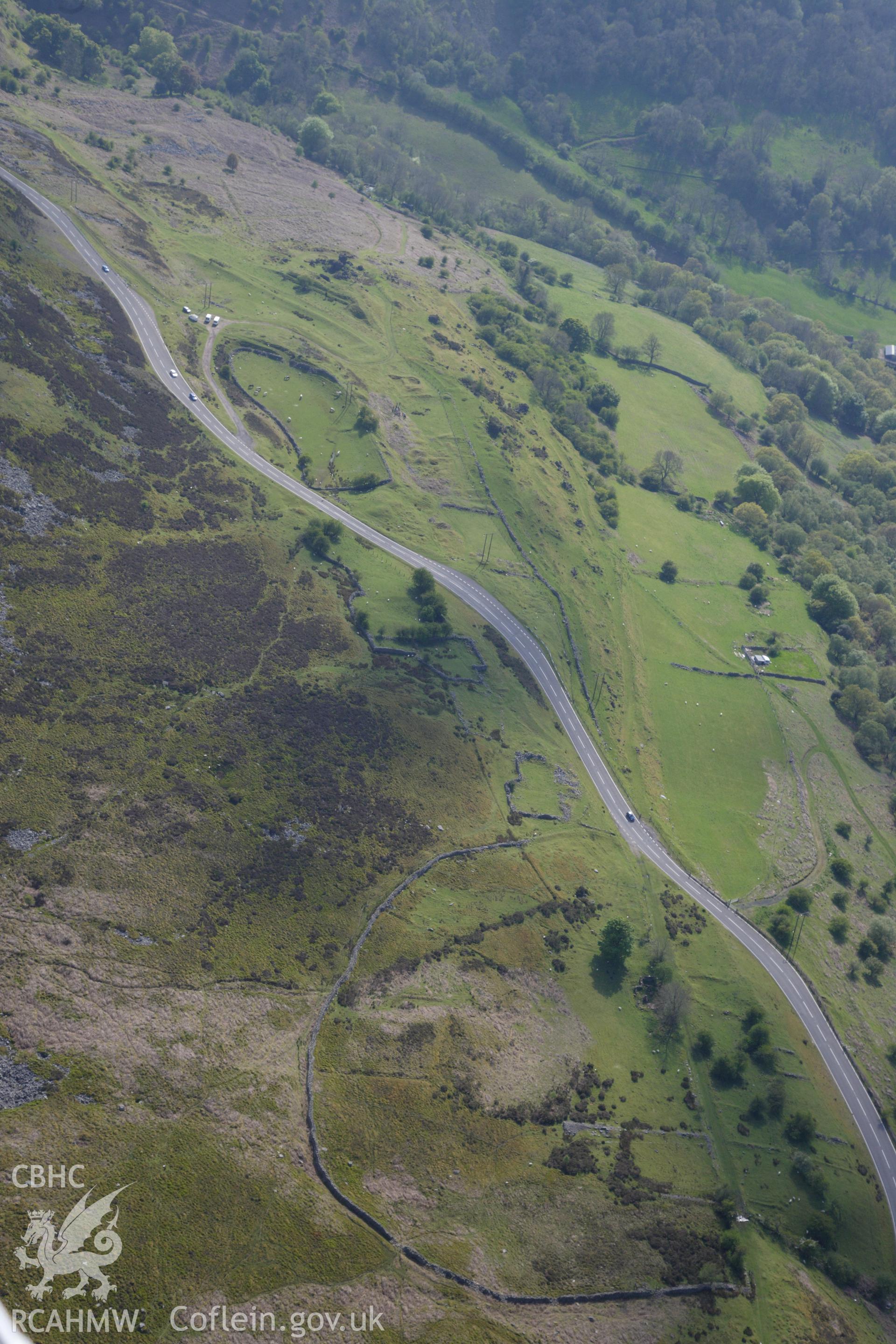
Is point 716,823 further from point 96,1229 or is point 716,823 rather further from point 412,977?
point 96,1229

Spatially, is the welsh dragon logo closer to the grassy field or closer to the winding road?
the grassy field

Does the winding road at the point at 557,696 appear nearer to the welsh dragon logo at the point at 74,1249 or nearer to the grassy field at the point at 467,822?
the grassy field at the point at 467,822

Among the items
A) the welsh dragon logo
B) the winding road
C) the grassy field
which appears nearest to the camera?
the welsh dragon logo

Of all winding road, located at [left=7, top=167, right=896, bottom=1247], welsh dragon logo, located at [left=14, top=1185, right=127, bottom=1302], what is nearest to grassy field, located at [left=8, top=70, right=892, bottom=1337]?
winding road, located at [left=7, top=167, right=896, bottom=1247]

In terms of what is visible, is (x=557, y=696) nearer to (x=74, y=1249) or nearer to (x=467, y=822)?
(x=467, y=822)

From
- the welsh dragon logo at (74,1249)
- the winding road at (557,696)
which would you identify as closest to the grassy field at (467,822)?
the winding road at (557,696)

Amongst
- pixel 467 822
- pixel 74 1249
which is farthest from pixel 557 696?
pixel 74 1249
